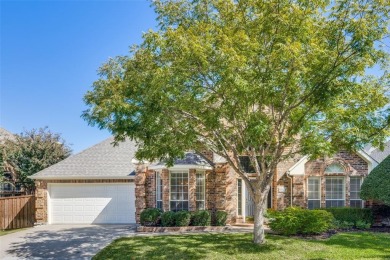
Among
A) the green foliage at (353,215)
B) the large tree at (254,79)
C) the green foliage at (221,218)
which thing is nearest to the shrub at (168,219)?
the green foliage at (221,218)

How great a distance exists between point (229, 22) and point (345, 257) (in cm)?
885

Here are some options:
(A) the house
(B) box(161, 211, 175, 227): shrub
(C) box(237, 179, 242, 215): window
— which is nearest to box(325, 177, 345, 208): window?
(A) the house

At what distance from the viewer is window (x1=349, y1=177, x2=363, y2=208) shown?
18250 millimetres

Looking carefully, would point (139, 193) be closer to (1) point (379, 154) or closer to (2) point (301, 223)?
(2) point (301, 223)

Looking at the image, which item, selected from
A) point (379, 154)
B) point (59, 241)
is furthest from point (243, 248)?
point (379, 154)

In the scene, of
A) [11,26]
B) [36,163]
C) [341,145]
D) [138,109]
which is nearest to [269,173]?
[341,145]

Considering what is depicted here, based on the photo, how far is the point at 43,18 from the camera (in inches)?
556

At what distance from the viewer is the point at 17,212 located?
764 inches

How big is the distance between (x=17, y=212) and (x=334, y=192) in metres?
18.6

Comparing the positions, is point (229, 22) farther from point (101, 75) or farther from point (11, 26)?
point (11, 26)

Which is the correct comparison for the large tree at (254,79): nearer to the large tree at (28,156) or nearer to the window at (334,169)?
the window at (334,169)

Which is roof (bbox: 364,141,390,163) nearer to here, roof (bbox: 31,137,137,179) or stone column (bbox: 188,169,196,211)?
stone column (bbox: 188,169,196,211)

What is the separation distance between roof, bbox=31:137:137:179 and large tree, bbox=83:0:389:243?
26.5ft

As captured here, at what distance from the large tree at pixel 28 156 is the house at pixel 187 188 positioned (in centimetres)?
415
